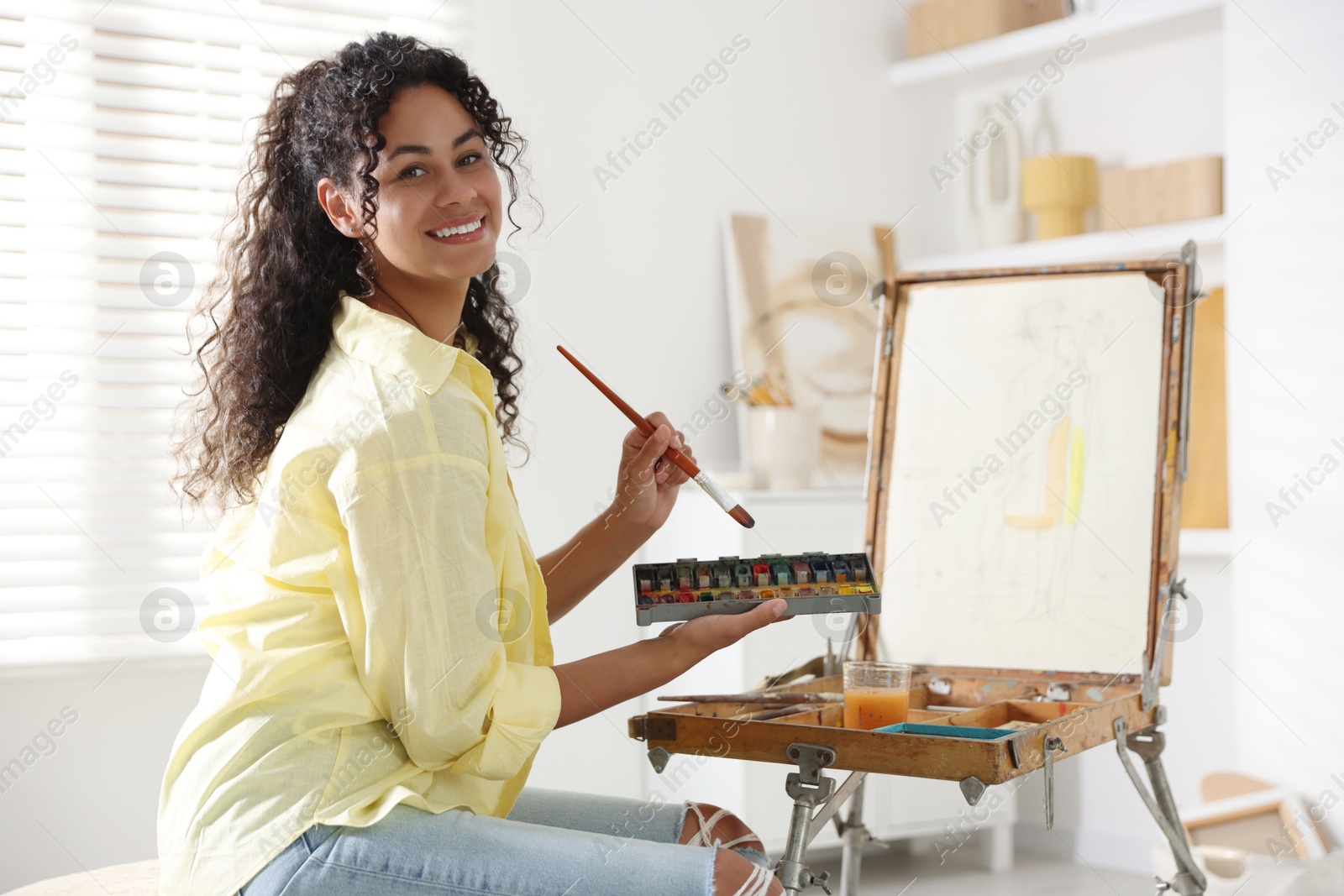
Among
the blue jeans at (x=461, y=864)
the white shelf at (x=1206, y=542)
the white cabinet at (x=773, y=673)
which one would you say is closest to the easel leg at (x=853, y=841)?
the white cabinet at (x=773, y=673)

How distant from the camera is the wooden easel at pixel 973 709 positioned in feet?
4.19

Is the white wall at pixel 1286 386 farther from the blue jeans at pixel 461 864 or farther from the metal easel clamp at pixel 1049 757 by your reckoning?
the blue jeans at pixel 461 864

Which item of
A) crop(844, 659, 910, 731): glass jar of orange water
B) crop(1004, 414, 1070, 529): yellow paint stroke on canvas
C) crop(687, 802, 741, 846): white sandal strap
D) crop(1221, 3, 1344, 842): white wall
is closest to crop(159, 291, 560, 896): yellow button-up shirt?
crop(687, 802, 741, 846): white sandal strap

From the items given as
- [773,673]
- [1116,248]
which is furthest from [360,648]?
[1116,248]

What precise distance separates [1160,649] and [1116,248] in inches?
52.4

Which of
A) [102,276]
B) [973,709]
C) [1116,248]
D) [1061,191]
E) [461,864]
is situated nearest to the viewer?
[461,864]

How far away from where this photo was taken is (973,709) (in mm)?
1546

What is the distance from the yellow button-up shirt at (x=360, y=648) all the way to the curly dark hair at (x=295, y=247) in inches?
5.6

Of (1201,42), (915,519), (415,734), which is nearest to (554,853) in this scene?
(415,734)

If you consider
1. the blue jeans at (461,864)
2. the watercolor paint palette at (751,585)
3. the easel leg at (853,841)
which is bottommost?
the easel leg at (853,841)

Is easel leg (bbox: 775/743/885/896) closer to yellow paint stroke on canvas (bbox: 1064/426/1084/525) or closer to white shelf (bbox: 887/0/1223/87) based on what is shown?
yellow paint stroke on canvas (bbox: 1064/426/1084/525)

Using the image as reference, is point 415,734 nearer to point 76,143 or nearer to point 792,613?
point 792,613

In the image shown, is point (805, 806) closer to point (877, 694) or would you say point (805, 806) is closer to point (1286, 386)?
point (877, 694)

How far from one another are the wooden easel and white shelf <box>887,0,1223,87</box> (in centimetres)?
110
